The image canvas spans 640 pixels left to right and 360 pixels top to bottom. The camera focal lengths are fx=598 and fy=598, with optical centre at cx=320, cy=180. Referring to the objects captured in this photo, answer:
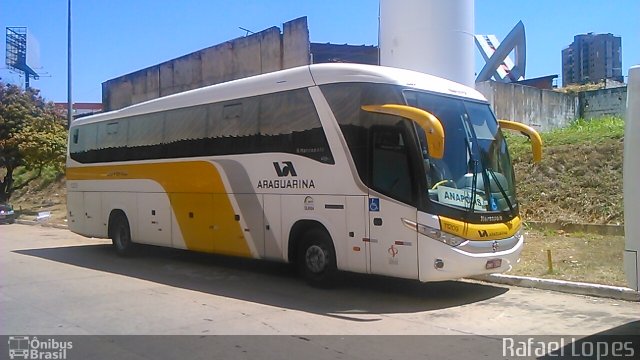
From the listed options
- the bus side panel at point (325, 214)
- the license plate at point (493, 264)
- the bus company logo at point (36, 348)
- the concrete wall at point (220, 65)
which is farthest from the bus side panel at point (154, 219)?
the concrete wall at point (220, 65)

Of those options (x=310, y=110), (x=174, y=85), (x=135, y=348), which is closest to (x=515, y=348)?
(x=135, y=348)

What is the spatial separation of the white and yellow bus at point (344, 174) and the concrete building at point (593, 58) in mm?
46021

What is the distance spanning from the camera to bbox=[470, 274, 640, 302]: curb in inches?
361

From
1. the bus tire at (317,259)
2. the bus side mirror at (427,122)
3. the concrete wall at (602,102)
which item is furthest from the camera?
the concrete wall at (602,102)

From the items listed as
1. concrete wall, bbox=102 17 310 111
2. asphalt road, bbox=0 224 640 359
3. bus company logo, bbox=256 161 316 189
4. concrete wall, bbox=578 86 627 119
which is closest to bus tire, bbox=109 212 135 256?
asphalt road, bbox=0 224 640 359

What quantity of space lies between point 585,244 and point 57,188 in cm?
3341

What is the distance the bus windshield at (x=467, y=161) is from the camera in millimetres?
8750

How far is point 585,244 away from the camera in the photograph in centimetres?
1245

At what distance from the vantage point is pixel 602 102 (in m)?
28.1

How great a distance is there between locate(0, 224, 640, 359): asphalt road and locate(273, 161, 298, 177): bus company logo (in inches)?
78.6

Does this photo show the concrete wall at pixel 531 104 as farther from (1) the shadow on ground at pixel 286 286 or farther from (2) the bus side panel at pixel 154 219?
(2) the bus side panel at pixel 154 219

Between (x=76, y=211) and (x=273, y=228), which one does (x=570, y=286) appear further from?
(x=76, y=211)

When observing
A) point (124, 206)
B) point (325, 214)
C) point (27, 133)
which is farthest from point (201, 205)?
point (27, 133)

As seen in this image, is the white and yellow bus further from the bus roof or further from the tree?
the tree
